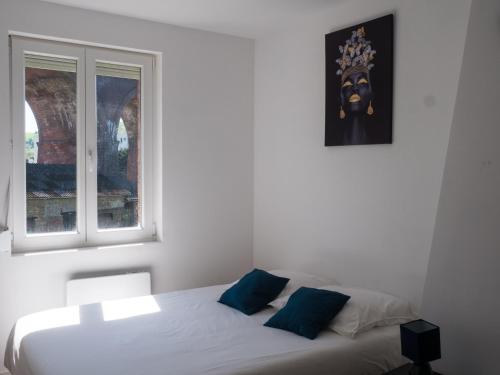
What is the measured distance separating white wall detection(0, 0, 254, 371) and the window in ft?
0.42

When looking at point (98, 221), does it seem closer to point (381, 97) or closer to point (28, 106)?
point (28, 106)

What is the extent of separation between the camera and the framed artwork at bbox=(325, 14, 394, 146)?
2.79m

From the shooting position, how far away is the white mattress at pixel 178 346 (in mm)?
2111

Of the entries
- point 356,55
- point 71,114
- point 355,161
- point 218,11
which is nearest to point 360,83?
point 356,55

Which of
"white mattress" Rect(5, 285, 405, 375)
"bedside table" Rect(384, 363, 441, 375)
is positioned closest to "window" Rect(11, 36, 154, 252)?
"white mattress" Rect(5, 285, 405, 375)

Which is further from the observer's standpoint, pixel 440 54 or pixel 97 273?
pixel 97 273

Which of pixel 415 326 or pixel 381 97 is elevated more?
pixel 381 97

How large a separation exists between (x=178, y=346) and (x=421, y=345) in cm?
120

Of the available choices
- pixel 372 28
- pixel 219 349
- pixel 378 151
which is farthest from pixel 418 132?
pixel 219 349

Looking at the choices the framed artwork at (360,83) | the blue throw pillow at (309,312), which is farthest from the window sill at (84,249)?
the framed artwork at (360,83)

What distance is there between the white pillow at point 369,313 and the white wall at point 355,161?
118mm

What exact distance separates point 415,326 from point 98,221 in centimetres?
240

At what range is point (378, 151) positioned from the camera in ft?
9.50

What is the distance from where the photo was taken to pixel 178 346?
2.32 metres
